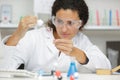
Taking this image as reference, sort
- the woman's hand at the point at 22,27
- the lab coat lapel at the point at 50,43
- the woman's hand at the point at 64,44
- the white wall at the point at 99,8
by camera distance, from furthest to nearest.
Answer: the white wall at the point at 99,8
the lab coat lapel at the point at 50,43
the woman's hand at the point at 22,27
the woman's hand at the point at 64,44

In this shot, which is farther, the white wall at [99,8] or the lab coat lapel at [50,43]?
the white wall at [99,8]

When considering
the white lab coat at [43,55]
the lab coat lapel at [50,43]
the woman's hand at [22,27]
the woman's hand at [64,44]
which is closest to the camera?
the woman's hand at [64,44]

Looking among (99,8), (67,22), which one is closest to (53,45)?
(67,22)

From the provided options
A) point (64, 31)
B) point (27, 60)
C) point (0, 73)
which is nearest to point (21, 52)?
point (27, 60)

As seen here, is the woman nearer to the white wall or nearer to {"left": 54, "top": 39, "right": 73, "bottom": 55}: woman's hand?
{"left": 54, "top": 39, "right": 73, "bottom": 55}: woman's hand

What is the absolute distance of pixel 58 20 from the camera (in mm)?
1585

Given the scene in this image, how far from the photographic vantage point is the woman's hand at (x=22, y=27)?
1.51 metres

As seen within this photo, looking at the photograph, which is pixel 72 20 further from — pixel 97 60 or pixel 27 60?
pixel 27 60

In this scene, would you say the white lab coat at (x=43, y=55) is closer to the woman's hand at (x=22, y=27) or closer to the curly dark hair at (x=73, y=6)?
the woman's hand at (x=22, y=27)

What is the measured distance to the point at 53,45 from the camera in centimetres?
173

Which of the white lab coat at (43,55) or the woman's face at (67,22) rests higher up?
the woman's face at (67,22)

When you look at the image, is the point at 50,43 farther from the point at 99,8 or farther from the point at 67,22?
the point at 99,8

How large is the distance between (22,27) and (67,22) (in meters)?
0.28

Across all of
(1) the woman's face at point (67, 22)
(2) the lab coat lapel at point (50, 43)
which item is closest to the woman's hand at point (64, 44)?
(1) the woman's face at point (67, 22)
